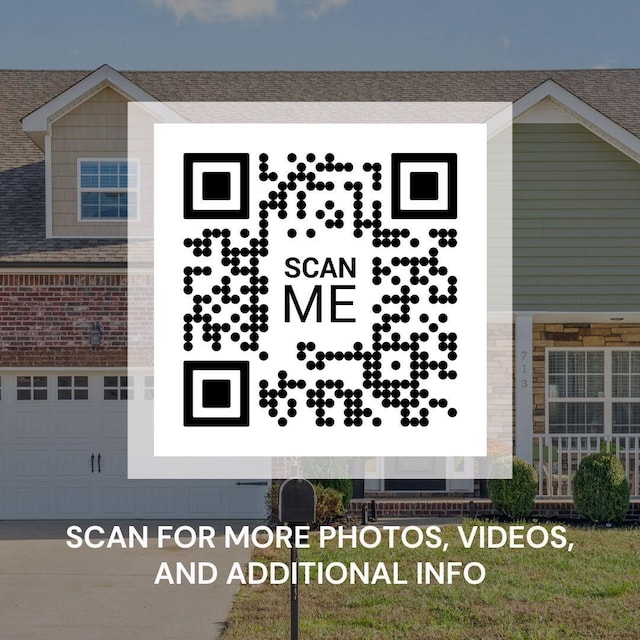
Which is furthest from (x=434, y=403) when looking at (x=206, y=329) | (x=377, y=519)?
(x=206, y=329)

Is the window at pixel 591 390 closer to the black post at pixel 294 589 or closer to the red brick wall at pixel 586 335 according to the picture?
the red brick wall at pixel 586 335

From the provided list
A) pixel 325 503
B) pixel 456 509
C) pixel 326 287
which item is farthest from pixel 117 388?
pixel 456 509

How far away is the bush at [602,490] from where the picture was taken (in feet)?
44.6

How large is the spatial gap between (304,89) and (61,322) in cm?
790

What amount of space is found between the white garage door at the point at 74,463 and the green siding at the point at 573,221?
18.0ft

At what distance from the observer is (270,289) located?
13930 millimetres

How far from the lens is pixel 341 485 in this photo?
13883 mm

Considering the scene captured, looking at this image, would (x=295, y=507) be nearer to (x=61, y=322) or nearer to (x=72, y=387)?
(x=61, y=322)

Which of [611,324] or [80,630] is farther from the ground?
[611,324]

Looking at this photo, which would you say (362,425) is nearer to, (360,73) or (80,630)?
(80,630)

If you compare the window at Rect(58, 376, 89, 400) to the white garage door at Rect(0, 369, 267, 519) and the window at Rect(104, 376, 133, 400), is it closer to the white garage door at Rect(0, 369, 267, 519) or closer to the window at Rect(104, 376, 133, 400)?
the white garage door at Rect(0, 369, 267, 519)

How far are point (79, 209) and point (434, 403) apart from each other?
20.4ft

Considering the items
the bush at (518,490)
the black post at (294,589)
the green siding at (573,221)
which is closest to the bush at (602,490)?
the bush at (518,490)

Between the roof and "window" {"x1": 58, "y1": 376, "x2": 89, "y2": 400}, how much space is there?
12.2 ft
